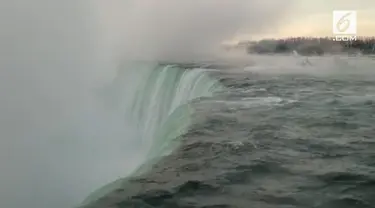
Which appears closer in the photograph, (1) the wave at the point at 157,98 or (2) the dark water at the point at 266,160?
(2) the dark water at the point at 266,160

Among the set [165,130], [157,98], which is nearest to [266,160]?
[165,130]

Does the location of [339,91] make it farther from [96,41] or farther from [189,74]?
[96,41]

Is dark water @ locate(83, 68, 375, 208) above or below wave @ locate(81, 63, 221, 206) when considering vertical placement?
below

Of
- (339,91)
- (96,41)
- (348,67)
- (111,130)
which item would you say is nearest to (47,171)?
(111,130)

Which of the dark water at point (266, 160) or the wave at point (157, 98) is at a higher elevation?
the wave at point (157, 98)

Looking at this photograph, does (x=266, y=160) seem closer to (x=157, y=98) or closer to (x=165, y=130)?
(x=165, y=130)
